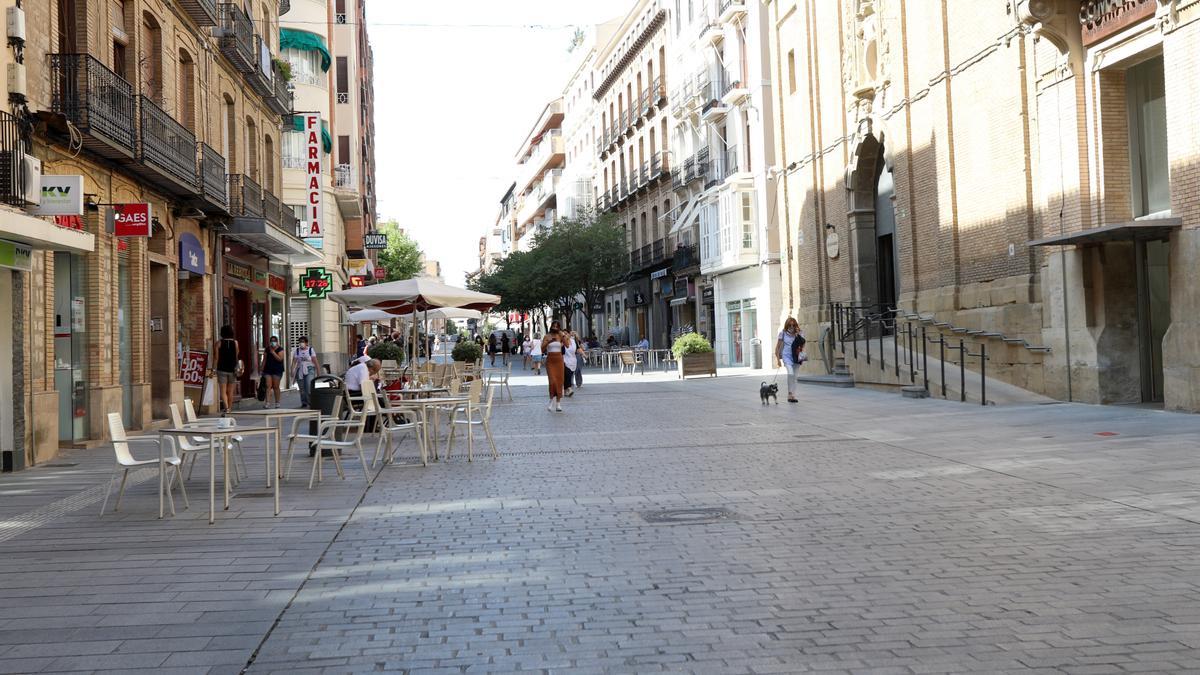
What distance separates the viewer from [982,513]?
7.68 meters

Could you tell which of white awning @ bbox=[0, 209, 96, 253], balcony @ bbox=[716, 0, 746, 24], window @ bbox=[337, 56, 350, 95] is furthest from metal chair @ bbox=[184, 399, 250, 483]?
window @ bbox=[337, 56, 350, 95]

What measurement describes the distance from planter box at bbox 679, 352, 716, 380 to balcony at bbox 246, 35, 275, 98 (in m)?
13.0

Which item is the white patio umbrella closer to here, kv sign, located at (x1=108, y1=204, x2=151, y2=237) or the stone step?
kv sign, located at (x1=108, y1=204, x2=151, y2=237)

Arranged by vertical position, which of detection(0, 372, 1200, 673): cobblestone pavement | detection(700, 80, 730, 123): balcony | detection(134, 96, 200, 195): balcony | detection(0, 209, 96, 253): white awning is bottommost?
detection(0, 372, 1200, 673): cobblestone pavement

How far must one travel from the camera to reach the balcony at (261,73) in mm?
24656

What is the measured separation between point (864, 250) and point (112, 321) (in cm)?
1751

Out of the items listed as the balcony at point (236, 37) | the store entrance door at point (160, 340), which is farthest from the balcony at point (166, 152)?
the balcony at point (236, 37)

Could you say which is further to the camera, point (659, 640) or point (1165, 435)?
point (1165, 435)

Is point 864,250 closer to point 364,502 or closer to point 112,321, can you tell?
point 112,321

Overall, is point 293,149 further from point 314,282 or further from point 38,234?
point 38,234

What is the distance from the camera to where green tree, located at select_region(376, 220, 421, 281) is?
78500 mm

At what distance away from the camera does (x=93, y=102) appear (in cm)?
1417

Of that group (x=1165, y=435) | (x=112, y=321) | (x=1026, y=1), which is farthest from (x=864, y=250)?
(x=112, y=321)

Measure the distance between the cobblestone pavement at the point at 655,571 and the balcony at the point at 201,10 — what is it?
10.9m
